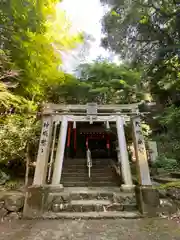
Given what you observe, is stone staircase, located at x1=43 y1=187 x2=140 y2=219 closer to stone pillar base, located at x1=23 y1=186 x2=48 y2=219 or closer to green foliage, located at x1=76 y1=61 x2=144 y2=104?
stone pillar base, located at x1=23 y1=186 x2=48 y2=219

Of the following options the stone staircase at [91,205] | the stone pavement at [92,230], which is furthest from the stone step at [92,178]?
the stone pavement at [92,230]

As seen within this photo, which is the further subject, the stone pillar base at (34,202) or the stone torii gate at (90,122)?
the stone torii gate at (90,122)

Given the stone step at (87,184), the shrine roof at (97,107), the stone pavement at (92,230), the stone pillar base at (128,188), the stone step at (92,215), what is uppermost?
the shrine roof at (97,107)

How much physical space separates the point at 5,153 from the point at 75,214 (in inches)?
133

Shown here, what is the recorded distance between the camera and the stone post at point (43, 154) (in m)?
4.96

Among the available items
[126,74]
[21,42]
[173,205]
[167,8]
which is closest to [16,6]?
[21,42]

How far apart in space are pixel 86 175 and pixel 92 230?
488cm

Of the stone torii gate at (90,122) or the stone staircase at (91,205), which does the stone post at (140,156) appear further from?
the stone staircase at (91,205)

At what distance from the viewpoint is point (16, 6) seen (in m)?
5.35

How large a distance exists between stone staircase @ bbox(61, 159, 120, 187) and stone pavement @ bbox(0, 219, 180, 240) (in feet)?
11.6

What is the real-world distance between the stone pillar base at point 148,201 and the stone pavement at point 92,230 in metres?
0.29

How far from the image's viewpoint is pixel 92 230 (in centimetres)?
375

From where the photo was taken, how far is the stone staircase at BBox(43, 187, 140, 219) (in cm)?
466

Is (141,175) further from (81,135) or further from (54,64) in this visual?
(81,135)
